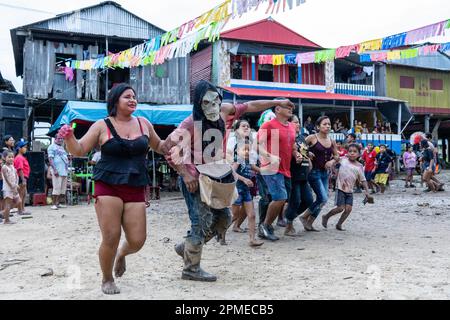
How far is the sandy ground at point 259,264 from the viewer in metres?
3.47

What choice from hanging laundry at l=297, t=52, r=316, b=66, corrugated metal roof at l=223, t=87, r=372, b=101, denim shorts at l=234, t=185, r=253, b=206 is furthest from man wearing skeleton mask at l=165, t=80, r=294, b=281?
corrugated metal roof at l=223, t=87, r=372, b=101

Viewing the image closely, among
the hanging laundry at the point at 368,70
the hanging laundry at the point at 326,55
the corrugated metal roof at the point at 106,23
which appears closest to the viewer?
the hanging laundry at the point at 326,55

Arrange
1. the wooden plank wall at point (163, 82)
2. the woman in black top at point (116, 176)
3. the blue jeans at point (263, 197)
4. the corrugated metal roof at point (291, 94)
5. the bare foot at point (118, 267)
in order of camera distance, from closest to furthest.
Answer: the woman in black top at point (116, 176) < the bare foot at point (118, 267) < the blue jeans at point (263, 197) < the wooden plank wall at point (163, 82) < the corrugated metal roof at point (291, 94)

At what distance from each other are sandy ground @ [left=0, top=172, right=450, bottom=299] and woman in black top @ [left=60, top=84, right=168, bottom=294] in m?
0.38

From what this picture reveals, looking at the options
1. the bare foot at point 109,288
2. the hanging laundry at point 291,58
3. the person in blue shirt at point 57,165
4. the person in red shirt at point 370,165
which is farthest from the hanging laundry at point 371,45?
the bare foot at point 109,288

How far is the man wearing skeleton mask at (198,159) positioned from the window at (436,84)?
28204 mm

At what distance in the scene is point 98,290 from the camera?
356 cm

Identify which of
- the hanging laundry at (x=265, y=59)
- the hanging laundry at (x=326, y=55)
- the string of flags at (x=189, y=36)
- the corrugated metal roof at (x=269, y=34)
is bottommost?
the string of flags at (x=189, y=36)

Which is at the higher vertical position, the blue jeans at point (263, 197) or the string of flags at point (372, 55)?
the string of flags at point (372, 55)

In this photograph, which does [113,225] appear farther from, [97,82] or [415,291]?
Answer: [97,82]

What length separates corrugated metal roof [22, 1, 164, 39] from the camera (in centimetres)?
1939

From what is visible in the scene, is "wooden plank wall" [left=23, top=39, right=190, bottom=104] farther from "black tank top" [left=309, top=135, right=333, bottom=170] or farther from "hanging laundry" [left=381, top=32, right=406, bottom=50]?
"black tank top" [left=309, top=135, right=333, bottom=170]

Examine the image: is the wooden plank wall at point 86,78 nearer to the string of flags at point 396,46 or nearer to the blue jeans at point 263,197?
the string of flags at point 396,46

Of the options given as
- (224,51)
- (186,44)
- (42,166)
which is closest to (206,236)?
(186,44)
